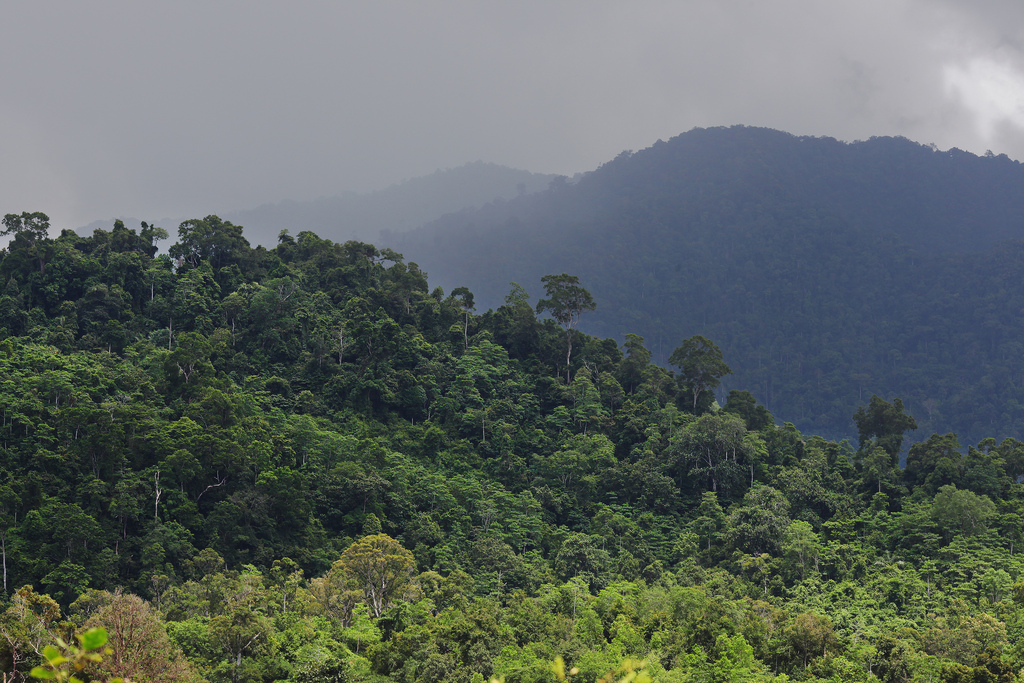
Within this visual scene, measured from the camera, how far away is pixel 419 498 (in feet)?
107

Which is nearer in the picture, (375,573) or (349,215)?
(375,573)

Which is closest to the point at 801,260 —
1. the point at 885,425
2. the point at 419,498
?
the point at 885,425

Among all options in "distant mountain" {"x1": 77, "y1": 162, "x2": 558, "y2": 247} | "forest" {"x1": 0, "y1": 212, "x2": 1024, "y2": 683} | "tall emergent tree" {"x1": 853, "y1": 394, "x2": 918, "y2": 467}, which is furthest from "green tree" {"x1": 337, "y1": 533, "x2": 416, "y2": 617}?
"distant mountain" {"x1": 77, "y1": 162, "x2": 558, "y2": 247}

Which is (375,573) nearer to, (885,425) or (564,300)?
(564,300)

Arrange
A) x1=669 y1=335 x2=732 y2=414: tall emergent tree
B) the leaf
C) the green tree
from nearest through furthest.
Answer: the leaf < the green tree < x1=669 y1=335 x2=732 y2=414: tall emergent tree

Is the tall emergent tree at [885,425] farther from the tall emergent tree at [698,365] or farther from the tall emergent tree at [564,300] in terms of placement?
the tall emergent tree at [564,300]

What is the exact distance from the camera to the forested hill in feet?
339

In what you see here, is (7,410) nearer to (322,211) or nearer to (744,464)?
(744,464)

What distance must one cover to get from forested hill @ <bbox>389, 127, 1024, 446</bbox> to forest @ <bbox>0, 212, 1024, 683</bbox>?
67530 mm

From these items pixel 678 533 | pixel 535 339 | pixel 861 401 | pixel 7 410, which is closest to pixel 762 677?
pixel 678 533

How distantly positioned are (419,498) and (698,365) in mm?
20752

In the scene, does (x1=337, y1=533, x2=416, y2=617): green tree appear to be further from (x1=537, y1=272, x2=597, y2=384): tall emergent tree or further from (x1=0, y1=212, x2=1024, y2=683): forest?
(x1=537, y1=272, x2=597, y2=384): tall emergent tree

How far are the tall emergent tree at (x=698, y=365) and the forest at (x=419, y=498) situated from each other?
20 centimetres

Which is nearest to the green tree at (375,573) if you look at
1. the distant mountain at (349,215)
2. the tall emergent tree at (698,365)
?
the tall emergent tree at (698,365)
